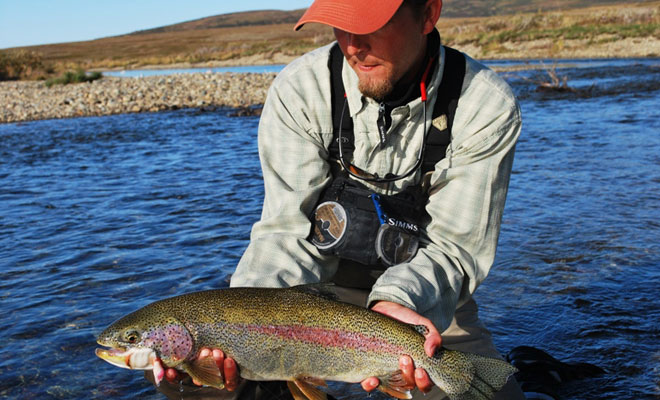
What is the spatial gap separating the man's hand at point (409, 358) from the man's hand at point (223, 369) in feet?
1.62

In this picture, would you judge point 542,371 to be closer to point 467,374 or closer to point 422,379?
point 467,374

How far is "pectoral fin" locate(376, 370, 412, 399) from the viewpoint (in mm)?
2508

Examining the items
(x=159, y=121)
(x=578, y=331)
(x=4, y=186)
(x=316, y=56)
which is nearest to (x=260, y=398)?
(x=316, y=56)

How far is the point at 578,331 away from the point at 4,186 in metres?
8.70

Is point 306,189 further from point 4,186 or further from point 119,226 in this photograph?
point 4,186

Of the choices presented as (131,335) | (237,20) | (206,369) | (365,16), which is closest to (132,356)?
(131,335)

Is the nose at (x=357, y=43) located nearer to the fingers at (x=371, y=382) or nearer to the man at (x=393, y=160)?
the man at (x=393, y=160)

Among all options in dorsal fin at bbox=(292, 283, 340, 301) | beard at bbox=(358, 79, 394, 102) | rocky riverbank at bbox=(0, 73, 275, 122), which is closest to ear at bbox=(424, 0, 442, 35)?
beard at bbox=(358, 79, 394, 102)

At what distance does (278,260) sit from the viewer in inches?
117

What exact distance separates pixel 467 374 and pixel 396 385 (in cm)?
27

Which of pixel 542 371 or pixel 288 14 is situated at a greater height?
pixel 288 14

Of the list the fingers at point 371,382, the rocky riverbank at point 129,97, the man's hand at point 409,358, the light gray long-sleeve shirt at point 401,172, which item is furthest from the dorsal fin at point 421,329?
the rocky riverbank at point 129,97

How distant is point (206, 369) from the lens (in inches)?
95.9

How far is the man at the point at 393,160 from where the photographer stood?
9.37ft
